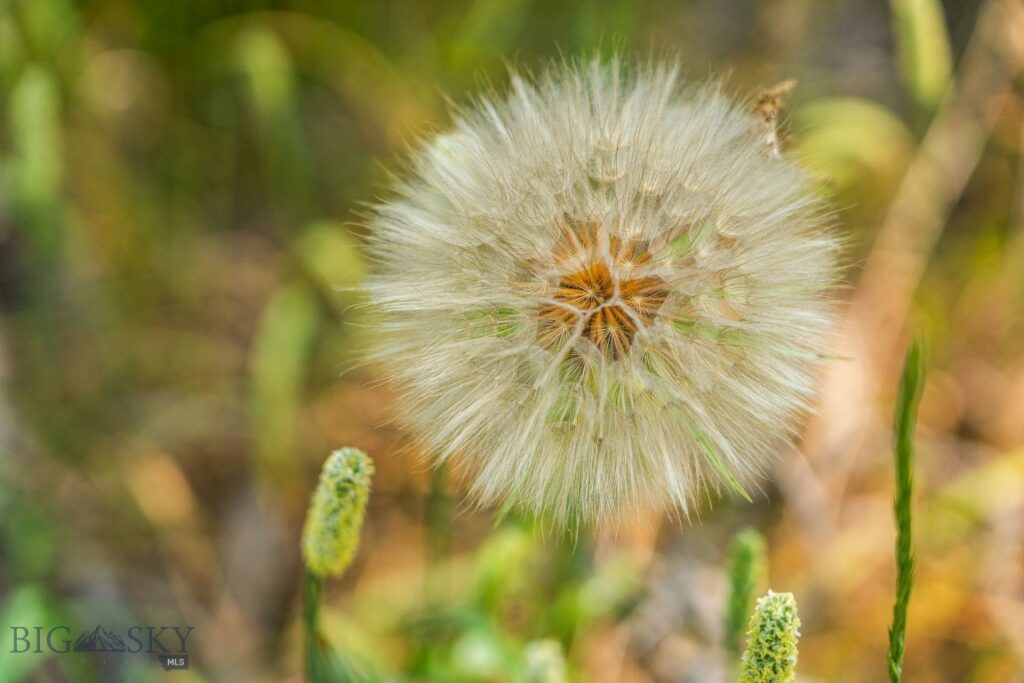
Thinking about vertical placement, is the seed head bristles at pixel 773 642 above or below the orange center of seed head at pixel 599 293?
below

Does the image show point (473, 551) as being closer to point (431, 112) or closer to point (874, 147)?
point (431, 112)

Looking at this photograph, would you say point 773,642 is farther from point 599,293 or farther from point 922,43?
point 922,43

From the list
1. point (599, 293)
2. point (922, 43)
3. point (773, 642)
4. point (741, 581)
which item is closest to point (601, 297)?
point (599, 293)

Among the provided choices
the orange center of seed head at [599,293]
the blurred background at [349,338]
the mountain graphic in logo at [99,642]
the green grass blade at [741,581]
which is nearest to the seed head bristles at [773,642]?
the green grass blade at [741,581]

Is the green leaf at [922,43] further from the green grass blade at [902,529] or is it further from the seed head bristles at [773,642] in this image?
the seed head bristles at [773,642]

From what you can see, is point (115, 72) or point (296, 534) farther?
point (115, 72)

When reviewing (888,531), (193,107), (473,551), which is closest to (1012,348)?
(888,531)

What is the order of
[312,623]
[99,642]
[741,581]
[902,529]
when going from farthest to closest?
1. [99,642]
2. [741,581]
3. [312,623]
4. [902,529]
